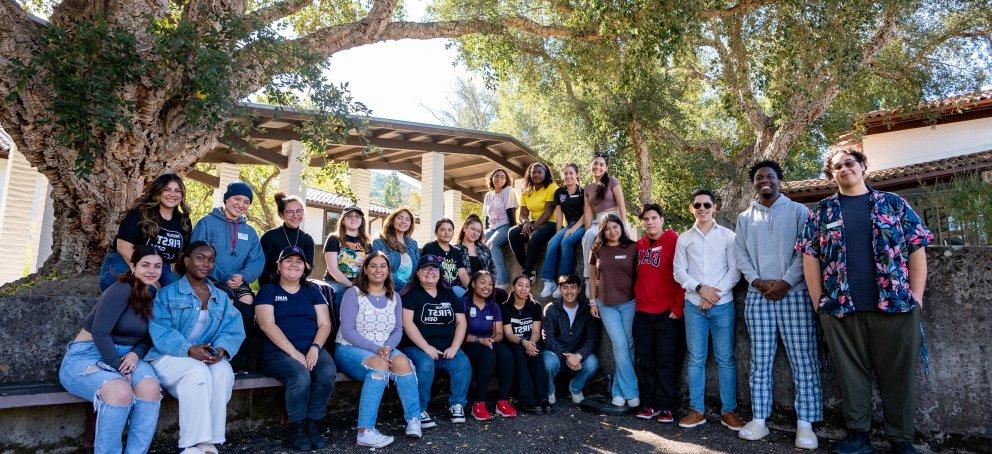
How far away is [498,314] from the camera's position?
559 cm

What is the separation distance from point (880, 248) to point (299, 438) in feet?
13.3

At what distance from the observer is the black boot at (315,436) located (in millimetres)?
4191

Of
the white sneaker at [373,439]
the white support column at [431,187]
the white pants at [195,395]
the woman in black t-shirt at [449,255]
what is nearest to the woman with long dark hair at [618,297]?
the woman in black t-shirt at [449,255]

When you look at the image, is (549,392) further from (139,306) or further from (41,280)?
(41,280)

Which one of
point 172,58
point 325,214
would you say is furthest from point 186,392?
point 325,214

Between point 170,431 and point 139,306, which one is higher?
point 139,306

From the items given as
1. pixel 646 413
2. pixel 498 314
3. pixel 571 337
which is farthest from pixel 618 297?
pixel 498 314

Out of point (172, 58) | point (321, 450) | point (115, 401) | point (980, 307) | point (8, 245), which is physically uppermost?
point (172, 58)

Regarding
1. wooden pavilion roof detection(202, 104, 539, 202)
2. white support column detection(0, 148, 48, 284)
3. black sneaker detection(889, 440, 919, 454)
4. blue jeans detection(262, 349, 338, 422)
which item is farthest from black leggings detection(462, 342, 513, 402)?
white support column detection(0, 148, 48, 284)

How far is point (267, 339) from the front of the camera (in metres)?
4.53

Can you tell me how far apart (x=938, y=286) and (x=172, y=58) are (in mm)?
6586

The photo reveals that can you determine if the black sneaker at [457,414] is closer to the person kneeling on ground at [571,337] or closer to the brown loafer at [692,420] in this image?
the person kneeling on ground at [571,337]

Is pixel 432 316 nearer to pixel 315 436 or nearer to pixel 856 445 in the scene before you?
pixel 315 436

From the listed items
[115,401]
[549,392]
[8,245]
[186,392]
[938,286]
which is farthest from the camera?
[8,245]
